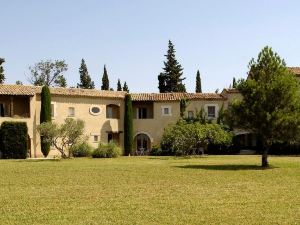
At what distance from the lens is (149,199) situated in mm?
14789

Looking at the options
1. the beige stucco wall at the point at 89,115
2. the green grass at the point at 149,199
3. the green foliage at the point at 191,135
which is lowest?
the green grass at the point at 149,199

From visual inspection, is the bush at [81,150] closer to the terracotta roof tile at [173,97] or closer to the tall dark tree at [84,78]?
the terracotta roof tile at [173,97]

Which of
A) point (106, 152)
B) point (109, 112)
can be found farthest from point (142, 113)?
point (106, 152)

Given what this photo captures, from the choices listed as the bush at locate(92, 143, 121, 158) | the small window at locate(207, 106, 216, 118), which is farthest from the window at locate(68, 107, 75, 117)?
the small window at locate(207, 106, 216, 118)

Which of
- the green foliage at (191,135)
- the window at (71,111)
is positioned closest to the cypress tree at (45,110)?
the window at (71,111)

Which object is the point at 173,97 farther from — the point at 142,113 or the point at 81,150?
the point at 81,150

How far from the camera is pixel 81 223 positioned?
11.1 m

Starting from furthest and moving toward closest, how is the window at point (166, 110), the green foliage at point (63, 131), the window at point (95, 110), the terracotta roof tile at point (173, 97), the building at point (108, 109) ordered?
1. the window at point (166, 110)
2. the terracotta roof tile at point (173, 97)
3. the window at point (95, 110)
4. the building at point (108, 109)
5. the green foliage at point (63, 131)

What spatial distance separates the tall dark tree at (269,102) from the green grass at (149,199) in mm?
5972

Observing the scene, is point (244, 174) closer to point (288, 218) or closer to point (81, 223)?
point (288, 218)

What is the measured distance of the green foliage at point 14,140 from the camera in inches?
1692

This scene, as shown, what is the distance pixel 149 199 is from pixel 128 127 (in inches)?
1418

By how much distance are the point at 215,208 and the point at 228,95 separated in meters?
39.1

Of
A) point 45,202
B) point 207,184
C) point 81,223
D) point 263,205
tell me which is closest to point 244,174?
point 207,184
